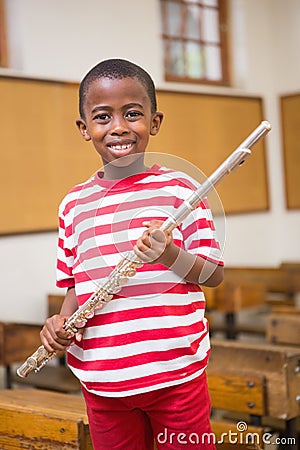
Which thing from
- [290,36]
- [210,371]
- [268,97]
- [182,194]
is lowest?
[210,371]

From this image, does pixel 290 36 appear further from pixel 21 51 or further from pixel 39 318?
pixel 39 318

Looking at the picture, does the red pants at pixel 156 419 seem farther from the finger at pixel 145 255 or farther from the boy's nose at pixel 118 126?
the boy's nose at pixel 118 126

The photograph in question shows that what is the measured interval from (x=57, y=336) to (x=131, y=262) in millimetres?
270

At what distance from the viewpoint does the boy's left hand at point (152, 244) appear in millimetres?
1307

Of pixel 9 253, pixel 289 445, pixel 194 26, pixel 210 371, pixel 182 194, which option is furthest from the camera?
pixel 194 26

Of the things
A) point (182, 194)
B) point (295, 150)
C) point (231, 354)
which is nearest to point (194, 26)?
point (295, 150)

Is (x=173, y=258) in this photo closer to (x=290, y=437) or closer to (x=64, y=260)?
(x=64, y=260)

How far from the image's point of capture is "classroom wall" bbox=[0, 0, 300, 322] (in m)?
4.86

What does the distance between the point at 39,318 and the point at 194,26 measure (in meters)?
2.89

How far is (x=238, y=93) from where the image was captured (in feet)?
20.9

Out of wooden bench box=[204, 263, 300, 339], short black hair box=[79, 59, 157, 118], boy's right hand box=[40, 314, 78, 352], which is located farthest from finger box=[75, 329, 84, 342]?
wooden bench box=[204, 263, 300, 339]

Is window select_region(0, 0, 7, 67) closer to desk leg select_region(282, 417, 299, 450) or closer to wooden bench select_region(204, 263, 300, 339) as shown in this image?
wooden bench select_region(204, 263, 300, 339)

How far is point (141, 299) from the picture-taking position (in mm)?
1445

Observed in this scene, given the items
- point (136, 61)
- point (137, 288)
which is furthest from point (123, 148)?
point (136, 61)
